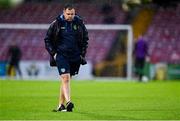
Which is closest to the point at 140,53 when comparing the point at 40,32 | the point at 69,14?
the point at 40,32

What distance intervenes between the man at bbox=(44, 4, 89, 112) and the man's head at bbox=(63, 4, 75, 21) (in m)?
0.04

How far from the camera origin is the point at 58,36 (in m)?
14.5

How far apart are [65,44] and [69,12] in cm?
73

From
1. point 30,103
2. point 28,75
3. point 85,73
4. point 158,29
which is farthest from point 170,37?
point 30,103

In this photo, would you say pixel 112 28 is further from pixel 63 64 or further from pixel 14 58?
pixel 63 64

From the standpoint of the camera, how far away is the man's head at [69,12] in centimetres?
1402

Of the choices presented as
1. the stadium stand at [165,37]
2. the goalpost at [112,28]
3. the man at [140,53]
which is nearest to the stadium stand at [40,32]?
the goalpost at [112,28]

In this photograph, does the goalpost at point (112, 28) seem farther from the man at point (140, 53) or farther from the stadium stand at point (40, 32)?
the man at point (140, 53)

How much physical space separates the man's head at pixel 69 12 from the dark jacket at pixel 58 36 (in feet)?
0.72

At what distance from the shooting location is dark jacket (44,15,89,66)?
1440 centimetres

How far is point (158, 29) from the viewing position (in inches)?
1672

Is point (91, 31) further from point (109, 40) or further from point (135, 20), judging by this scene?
point (135, 20)

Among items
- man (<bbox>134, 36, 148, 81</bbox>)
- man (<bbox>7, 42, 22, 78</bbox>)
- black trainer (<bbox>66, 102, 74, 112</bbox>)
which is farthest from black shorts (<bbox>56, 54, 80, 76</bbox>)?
man (<bbox>7, 42, 22, 78</bbox>)

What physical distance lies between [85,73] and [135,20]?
9229 mm
